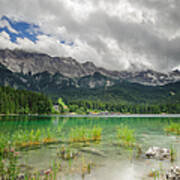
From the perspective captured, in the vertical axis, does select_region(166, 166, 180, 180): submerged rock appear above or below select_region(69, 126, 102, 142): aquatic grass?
above

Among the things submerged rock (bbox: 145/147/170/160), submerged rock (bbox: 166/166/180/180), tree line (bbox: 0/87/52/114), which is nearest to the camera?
submerged rock (bbox: 166/166/180/180)

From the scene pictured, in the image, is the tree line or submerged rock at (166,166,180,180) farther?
the tree line

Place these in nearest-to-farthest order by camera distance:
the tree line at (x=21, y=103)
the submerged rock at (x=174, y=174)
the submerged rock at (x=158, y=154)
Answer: the submerged rock at (x=174, y=174)
the submerged rock at (x=158, y=154)
the tree line at (x=21, y=103)

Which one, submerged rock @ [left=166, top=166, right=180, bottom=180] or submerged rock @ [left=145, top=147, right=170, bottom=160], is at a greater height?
submerged rock @ [left=166, top=166, right=180, bottom=180]

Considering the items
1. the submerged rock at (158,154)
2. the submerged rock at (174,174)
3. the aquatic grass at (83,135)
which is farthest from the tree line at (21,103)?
the submerged rock at (174,174)

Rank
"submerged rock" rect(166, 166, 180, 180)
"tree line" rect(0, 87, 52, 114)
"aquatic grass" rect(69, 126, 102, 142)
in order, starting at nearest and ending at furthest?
"submerged rock" rect(166, 166, 180, 180)
"aquatic grass" rect(69, 126, 102, 142)
"tree line" rect(0, 87, 52, 114)

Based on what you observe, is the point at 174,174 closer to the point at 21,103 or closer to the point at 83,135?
the point at 83,135

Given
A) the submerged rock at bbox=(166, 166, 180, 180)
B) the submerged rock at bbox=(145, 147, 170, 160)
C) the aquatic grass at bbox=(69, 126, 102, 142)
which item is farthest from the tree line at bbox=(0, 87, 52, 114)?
the submerged rock at bbox=(166, 166, 180, 180)

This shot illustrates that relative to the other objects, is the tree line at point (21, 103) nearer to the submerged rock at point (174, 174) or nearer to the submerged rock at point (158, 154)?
the submerged rock at point (158, 154)

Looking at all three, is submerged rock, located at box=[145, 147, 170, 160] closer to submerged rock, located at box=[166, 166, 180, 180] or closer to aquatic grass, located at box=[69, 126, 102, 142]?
submerged rock, located at box=[166, 166, 180, 180]

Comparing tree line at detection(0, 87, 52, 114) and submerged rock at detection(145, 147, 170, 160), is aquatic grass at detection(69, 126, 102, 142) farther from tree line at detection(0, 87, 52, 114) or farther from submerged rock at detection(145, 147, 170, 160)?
tree line at detection(0, 87, 52, 114)

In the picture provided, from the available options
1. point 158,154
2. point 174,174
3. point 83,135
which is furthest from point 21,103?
point 174,174

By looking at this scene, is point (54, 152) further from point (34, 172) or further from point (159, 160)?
point (159, 160)

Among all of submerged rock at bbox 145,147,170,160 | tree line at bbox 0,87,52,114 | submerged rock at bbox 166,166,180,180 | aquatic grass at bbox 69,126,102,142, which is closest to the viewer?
submerged rock at bbox 166,166,180,180
